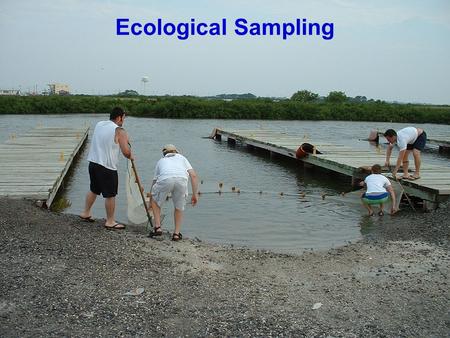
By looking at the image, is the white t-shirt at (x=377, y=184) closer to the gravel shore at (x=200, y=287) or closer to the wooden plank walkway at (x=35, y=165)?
the gravel shore at (x=200, y=287)

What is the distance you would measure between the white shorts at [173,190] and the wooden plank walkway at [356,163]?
549cm

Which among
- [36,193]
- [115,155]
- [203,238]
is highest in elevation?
[115,155]

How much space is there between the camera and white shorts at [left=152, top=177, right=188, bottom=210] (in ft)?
24.8

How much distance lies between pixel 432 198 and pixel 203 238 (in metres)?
4.83

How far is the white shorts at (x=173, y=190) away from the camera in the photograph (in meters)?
7.57

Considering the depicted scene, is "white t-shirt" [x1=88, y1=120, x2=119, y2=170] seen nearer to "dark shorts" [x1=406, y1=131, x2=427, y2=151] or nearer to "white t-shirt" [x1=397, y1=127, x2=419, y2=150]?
"white t-shirt" [x1=397, y1=127, x2=419, y2=150]

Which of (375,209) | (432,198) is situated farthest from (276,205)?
(432,198)

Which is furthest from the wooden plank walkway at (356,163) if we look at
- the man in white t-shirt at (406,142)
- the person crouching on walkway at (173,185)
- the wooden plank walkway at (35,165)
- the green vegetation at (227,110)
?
the green vegetation at (227,110)

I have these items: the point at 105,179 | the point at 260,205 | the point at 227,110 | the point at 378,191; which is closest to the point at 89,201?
the point at 105,179

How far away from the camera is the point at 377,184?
10516mm

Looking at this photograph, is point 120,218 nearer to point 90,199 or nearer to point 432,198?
point 90,199

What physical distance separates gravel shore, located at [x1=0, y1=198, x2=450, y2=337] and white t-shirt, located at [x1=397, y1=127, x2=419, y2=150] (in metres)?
3.69

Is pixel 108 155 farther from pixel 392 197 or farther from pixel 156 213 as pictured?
pixel 392 197

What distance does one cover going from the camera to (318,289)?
5895 millimetres
